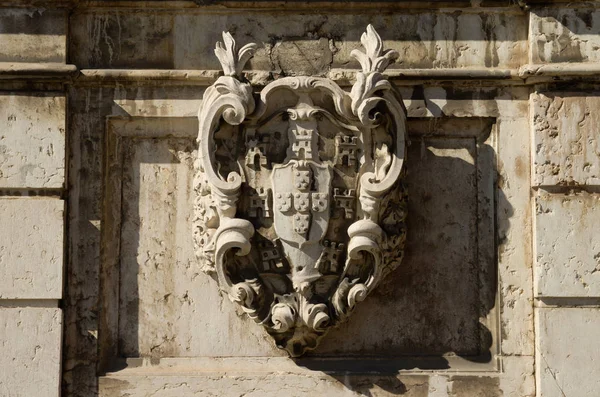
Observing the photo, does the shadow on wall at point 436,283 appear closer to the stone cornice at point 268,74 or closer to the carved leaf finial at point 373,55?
the stone cornice at point 268,74

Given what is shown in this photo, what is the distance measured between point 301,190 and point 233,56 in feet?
2.78

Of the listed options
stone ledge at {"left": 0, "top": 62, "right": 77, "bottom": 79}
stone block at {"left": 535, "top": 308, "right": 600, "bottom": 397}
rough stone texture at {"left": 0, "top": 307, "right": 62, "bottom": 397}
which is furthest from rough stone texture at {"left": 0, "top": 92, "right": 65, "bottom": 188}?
stone block at {"left": 535, "top": 308, "right": 600, "bottom": 397}

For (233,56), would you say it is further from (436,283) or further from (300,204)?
(436,283)

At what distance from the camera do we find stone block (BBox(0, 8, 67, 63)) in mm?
7328

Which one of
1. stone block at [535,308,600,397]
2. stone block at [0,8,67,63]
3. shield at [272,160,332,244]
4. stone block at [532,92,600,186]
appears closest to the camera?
shield at [272,160,332,244]

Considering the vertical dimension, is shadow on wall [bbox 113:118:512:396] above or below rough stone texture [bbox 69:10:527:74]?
below

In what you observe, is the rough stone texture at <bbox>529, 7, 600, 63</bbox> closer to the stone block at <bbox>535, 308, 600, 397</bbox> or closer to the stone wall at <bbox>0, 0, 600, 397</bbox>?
the stone wall at <bbox>0, 0, 600, 397</bbox>

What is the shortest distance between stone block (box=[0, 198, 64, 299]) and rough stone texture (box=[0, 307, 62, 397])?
15 centimetres

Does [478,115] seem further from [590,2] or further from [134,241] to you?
[134,241]

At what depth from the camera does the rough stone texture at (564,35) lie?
7.30 meters

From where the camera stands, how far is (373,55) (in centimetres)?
709

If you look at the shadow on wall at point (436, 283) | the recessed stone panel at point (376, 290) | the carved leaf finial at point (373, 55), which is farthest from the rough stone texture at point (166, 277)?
the carved leaf finial at point (373, 55)

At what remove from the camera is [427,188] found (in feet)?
24.2

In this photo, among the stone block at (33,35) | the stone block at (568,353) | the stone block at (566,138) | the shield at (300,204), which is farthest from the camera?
the stone block at (33,35)
